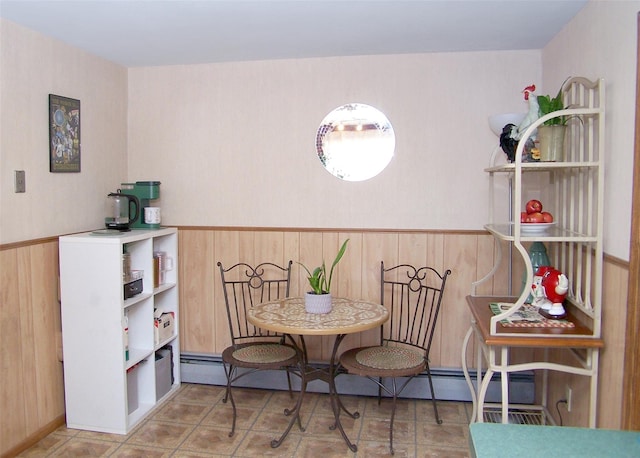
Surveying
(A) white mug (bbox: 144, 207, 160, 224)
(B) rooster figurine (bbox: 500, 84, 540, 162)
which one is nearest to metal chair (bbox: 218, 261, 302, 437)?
(A) white mug (bbox: 144, 207, 160, 224)

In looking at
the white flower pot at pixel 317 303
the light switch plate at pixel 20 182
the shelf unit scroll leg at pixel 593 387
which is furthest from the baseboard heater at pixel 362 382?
the light switch plate at pixel 20 182

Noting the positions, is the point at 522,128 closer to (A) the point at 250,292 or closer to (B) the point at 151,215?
(A) the point at 250,292

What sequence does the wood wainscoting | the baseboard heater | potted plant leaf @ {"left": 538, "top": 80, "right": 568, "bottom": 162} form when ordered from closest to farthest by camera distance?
potted plant leaf @ {"left": 538, "top": 80, "right": 568, "bottom": 162} < the wood wainscoting < the baseboard heater

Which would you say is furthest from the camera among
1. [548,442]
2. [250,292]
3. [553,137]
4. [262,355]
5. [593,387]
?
[250,292]

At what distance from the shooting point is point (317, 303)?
298 centimetres

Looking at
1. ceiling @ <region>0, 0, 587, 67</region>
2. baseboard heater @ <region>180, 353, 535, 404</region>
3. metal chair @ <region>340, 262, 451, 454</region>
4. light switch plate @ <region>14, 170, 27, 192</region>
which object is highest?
ceiling @ <region>0, 0, 587, 67</region>

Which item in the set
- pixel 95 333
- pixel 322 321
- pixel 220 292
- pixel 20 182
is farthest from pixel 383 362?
pixel 20 182

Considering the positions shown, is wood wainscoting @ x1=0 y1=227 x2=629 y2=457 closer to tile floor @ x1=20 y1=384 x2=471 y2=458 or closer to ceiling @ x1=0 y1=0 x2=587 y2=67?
tile floor @ x1=20 y1=384 x2=471 y2=458

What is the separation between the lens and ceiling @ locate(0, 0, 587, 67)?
257 centimetres

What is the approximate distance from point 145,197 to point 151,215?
5.8 inches

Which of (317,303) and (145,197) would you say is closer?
(317,303)

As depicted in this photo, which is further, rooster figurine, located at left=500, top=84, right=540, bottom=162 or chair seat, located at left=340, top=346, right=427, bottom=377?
chair seat, located at left=340, top=346, right=427, bottom=377

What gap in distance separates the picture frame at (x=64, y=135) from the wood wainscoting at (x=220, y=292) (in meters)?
0.47

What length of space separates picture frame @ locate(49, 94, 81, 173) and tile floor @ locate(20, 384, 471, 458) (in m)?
1.56
